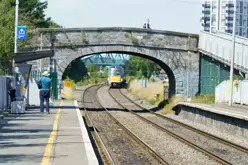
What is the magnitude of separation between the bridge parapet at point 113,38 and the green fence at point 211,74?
137cm

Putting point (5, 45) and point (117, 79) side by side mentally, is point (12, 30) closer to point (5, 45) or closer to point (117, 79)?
point (5, 45)

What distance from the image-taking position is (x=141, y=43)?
36.7 metres

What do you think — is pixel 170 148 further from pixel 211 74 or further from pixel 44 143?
pixel 211 74

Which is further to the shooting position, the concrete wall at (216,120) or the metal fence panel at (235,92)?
the metal fence panel at (235,92)

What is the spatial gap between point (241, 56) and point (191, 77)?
586 cm

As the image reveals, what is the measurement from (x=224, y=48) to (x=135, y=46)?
664cm

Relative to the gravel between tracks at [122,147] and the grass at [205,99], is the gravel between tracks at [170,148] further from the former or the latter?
the grass at [205,99]

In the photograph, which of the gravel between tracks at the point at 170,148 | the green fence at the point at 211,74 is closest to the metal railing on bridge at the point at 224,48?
the green fence at the point at 211,74

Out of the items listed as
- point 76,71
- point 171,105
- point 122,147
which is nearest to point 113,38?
point 171,105

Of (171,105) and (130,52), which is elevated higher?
(130,52)

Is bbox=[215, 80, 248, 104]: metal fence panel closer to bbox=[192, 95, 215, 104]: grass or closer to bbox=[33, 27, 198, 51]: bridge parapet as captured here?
bbox=[192, 95, 215, 104]: grass

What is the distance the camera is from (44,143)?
40.2 feet

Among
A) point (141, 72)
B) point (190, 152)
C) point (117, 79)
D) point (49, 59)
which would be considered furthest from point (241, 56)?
point (141, 72)

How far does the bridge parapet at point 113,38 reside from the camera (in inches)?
1401
